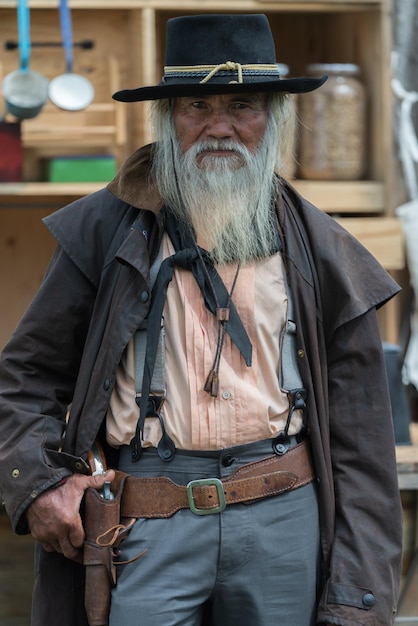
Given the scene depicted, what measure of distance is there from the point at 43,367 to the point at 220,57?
0.83 metres

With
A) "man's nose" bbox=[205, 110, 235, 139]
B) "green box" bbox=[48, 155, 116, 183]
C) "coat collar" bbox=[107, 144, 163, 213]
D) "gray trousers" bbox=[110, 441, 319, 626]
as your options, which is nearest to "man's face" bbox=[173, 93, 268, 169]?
"man's nose" bbox=[205, 110, 235, 139]

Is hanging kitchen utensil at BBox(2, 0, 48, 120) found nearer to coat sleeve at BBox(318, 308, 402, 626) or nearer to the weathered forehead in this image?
the weathered forehead

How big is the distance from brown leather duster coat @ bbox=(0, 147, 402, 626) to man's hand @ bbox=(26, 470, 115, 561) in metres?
0.03

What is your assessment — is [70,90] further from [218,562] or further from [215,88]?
[218,562]

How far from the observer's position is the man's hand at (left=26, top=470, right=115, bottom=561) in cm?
231

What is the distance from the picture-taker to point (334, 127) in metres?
4.15

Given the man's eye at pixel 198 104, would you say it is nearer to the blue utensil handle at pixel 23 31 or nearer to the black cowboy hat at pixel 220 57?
the black cowboy hat at pixel 220 57

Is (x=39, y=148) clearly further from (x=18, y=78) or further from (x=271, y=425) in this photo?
(x=271, y=425)

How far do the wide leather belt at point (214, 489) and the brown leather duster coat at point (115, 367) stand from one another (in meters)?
0.09

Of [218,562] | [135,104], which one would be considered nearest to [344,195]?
[135,104]

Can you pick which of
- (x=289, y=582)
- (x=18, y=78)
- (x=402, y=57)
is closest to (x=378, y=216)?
(x=402, y=57)

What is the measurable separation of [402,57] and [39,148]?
1.57 m

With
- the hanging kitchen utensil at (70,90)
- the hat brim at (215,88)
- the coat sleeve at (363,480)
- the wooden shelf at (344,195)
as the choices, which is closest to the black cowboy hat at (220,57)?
the hat brim at (215,88)

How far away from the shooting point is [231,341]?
233 cm
